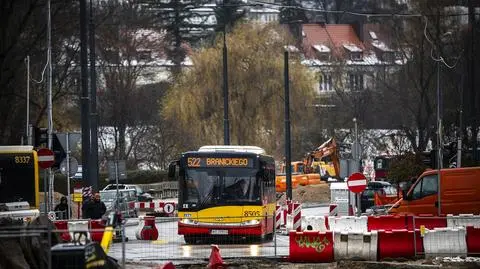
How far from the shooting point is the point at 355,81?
10119 centimetres

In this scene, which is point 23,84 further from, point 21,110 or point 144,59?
point 144,59

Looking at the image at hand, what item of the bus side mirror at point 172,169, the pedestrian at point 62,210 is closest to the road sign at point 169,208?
the pedestrian at point 62,210

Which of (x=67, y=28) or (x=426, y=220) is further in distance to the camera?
(x=67, y=28)

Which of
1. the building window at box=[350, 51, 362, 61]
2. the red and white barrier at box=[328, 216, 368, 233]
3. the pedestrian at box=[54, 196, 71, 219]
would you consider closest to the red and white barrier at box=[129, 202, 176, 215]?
the pedestrian at box=[54, 196, 71, 219]

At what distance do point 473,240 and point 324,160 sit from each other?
6715cm

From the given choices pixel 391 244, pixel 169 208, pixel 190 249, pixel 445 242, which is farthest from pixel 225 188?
pixel 169 208

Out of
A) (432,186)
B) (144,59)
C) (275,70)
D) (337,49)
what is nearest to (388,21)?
(275,70)

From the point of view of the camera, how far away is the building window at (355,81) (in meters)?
98.7

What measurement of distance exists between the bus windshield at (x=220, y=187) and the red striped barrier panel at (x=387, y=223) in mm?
3385

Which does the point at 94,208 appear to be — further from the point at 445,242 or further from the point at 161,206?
the point at 445,242

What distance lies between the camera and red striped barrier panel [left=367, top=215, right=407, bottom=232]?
32700mm

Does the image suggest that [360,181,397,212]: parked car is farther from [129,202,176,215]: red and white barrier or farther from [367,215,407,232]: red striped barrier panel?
[367,215,407,232]: red striped barrier panel

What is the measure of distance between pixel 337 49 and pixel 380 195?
62217 mm

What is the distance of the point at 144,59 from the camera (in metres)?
98.7
